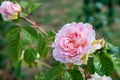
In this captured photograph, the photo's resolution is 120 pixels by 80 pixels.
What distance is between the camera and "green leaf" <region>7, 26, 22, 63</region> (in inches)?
51.7

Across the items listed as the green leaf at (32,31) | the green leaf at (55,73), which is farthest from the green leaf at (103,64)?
the green leaf at (32,31)

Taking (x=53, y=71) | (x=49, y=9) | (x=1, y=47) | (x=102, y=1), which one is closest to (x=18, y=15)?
(x=53, y=71)

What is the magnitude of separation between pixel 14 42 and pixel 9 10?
0.39ft

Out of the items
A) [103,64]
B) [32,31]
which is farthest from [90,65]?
[32,31]

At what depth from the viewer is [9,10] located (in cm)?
126

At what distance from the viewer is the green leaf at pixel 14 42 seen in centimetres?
131

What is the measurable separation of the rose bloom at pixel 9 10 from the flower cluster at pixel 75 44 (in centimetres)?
23

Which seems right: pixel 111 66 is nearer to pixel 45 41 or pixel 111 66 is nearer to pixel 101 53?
pixel 101 53

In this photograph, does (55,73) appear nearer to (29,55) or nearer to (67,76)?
(67,76)

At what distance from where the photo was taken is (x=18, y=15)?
1.30m

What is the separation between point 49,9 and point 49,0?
1.51 ft

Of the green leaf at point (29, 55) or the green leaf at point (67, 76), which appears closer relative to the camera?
the green leaf at point (67, 76)

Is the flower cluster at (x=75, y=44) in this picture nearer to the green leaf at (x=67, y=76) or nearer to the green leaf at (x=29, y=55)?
the green leaf at (x=67, y=76)

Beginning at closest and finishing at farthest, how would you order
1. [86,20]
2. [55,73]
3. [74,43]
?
[74,43]
[55,73]
[86,20]
